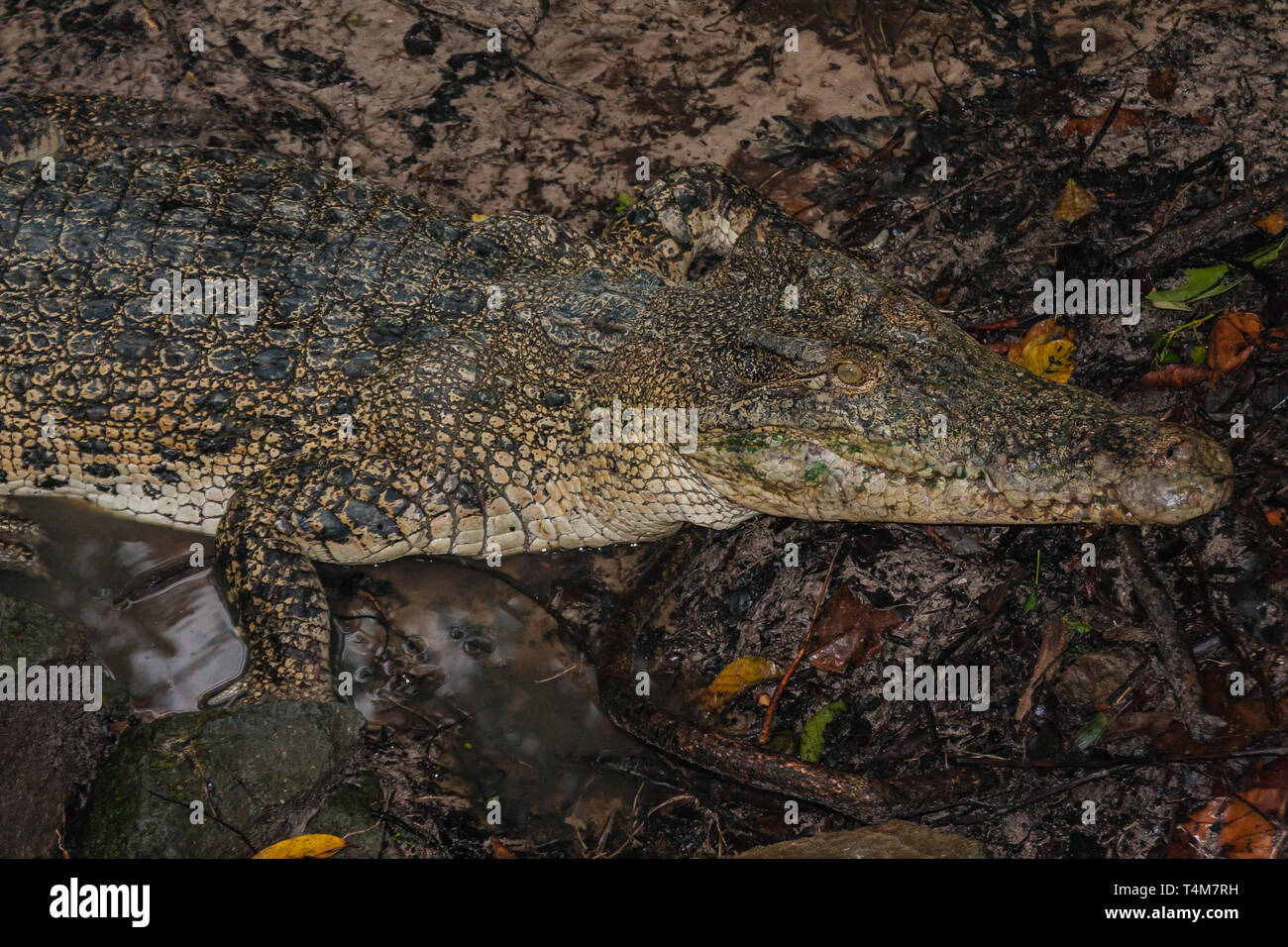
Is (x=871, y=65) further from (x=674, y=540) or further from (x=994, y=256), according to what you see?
(x=674, y=540)

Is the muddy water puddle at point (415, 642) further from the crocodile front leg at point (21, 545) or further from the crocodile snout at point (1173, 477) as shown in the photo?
the crocodile snout at point (1173, 477)

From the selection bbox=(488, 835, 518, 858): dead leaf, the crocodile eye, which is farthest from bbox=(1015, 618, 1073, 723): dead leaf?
bbox=(488, 835, 518, 858): dead leaf

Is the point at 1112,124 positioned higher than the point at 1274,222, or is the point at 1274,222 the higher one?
the point at 1112,124

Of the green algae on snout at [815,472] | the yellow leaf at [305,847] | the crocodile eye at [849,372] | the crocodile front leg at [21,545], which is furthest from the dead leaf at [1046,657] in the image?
the crocodile front leg at [21,545]

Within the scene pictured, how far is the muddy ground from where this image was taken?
11.8ft

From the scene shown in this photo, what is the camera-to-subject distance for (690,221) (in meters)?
4.66

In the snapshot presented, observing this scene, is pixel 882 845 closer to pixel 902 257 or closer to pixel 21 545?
pixel 902 257

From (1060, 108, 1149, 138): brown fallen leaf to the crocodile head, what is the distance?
201 cm

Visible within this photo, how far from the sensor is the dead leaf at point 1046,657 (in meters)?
3.73

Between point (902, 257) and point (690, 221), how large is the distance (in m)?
0.98

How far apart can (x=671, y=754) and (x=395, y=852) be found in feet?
3.36

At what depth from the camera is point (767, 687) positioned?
157 inches

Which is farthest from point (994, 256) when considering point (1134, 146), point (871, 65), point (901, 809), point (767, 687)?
point (901, 809)

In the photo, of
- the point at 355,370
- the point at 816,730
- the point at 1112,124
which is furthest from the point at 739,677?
the point at 1112,124
